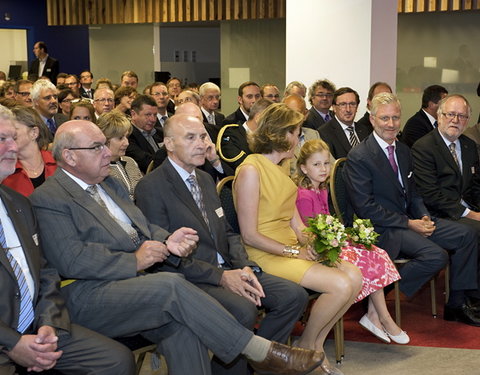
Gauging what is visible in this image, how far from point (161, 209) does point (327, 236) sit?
903 millimetres

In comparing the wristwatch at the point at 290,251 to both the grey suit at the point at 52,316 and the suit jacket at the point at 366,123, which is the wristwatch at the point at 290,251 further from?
the suit jacket at the point at 366,123

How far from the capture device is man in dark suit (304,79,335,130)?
710cm

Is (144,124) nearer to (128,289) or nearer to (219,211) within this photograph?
(219,211)

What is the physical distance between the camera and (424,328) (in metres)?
4.82

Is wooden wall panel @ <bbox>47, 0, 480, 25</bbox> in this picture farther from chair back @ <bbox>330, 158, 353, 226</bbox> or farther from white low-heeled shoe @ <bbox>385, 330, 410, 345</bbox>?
white low-heeled shoe @ <bbox>385, 330, 410, 345</bbox>

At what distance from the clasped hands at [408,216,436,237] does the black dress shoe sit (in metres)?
0.54

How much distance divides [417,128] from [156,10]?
6.42 meters

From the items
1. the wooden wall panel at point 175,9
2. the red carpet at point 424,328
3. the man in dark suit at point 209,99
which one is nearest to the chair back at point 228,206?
the red carpet at point 424,328

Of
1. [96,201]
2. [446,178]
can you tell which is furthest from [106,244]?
[446,178]

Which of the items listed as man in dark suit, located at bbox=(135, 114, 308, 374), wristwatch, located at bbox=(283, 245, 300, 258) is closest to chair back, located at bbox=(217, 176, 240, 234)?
man in dark suit, located at bbox=(135, 114, 308, 374)

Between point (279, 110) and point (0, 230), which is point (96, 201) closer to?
point (0, 230)

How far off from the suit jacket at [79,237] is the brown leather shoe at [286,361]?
695mm

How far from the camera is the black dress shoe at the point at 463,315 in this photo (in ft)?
16.0

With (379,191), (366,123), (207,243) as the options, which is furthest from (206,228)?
(366,123)
